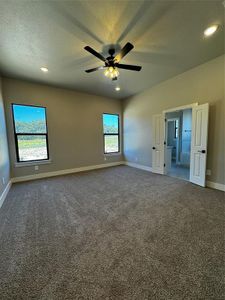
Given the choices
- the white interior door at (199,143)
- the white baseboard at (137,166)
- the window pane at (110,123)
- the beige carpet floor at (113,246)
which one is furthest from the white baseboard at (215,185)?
the window pane at (110,123)

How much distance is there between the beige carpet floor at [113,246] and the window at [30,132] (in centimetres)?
161

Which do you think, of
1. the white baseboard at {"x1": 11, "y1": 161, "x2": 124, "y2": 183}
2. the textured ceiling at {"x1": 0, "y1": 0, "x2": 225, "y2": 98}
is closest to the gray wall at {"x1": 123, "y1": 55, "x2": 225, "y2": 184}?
the textured ceiling at {"x1": 0, "y1": 0, "x2": 225, "y2": 98}

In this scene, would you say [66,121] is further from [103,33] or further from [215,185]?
[215,185]

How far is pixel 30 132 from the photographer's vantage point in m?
4.29

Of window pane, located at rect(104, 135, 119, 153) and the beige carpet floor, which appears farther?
window pane, located at rect(104, 135, 119, 153)

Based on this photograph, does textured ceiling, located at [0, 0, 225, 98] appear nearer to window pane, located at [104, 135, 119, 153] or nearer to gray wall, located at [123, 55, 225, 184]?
gray wall, located at [123, 55, 225, 184]

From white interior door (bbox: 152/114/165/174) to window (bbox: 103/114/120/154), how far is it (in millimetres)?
1978

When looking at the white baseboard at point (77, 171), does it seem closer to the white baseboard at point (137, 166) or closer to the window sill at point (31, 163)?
the white baseboard at point (137, 166)

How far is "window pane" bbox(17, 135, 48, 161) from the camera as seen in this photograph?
13.8 feet

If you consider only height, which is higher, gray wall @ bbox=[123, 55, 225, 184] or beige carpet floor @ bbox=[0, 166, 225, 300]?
gray wall @ bbox=[123, 55, 225, 184]

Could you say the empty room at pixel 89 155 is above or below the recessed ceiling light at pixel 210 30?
below

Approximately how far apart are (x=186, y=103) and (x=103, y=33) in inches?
112

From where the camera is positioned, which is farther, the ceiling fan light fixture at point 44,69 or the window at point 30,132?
the window at point 30,132

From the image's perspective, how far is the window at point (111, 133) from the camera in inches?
234
